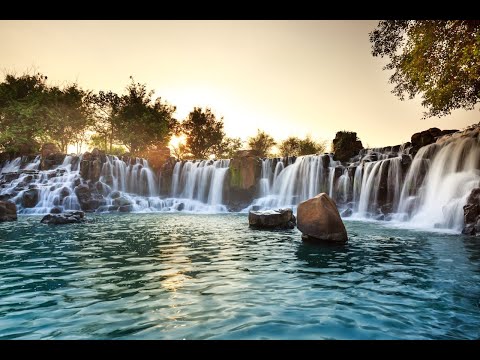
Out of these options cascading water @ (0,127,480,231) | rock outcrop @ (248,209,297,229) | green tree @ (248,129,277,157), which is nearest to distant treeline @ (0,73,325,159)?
green tree @ (248,129,277,157)

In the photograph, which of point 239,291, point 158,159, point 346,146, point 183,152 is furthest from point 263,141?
point 239,291

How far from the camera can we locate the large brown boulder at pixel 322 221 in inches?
456

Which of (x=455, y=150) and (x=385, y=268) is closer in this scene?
(x=385, y=268)

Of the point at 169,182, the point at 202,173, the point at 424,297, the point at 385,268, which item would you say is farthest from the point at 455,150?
the point at 169,182

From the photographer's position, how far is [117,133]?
185ft

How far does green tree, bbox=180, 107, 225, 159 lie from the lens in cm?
6216

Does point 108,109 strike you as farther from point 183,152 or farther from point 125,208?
point 125,208

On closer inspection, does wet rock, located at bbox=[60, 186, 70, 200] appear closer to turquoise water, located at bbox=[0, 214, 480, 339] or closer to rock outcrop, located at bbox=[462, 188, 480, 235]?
turquoise water, located at bbox=[0, 214, 480, 339]

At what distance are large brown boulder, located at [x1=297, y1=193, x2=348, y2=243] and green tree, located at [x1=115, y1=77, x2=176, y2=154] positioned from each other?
1833 inches

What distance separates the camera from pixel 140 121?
53.9m

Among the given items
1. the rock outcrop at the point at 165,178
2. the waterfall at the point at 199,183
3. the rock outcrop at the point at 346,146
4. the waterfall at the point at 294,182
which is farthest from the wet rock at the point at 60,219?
the rock outcrop at the point at 346,146

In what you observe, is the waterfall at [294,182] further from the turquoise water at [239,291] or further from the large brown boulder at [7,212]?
the large brown boulder at [7,212]

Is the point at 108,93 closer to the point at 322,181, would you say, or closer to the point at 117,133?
the point at 117,133
